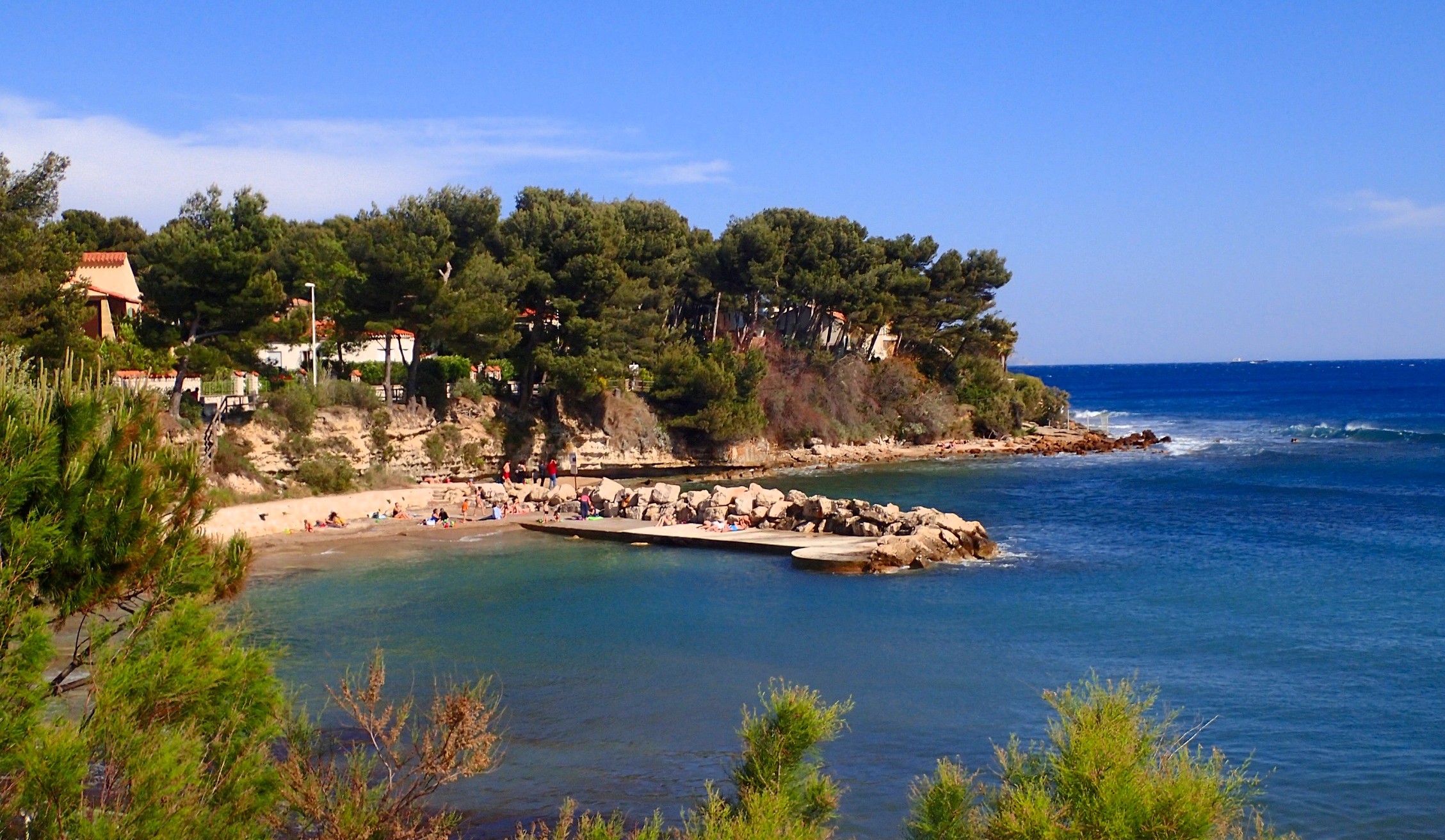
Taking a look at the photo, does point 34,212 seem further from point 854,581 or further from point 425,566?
point 854,581

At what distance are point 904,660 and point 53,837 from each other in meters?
14.9

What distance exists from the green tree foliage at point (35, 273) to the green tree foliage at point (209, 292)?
23.5ft

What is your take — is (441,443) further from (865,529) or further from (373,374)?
(865,529)

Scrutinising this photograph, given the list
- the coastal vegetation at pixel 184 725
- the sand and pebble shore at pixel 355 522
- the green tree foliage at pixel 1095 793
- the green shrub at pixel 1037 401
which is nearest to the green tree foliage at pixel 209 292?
the sand and pebble shore at pixel 355 522

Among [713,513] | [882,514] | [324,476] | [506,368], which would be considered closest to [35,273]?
[324,476]

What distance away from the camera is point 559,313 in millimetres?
44844

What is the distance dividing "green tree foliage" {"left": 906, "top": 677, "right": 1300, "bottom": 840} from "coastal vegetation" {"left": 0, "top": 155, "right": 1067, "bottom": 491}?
71.6ft

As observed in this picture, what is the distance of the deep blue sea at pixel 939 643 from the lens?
1380 centimetres

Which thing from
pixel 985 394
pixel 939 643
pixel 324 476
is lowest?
pixel 939 643

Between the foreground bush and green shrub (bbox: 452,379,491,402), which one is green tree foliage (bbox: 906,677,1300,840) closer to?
the foreground bush

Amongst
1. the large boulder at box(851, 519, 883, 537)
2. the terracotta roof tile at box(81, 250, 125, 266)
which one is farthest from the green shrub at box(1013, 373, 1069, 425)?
the terracotta roof tile at box(81, 250, 125, 266)

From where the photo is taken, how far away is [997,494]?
4119 cm

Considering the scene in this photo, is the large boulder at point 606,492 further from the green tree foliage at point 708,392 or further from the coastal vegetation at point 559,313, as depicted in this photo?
the green tree foliage at point 708,392

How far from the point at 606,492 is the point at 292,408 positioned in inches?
433
